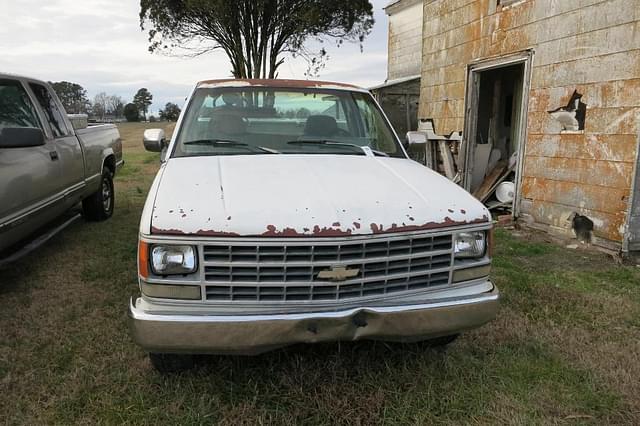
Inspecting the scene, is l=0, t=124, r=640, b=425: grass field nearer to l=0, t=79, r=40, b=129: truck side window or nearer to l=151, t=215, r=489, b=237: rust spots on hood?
l=151, t=215, r=489, b=237: rust spots on hood

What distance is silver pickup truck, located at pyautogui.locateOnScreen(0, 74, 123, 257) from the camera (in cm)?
358

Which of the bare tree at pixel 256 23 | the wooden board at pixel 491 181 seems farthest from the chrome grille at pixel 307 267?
the bare tree at pixel 256 23

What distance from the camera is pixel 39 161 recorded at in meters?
4.16

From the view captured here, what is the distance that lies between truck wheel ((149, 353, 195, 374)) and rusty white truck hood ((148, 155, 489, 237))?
2.75ft

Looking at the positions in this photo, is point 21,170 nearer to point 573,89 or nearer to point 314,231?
point 314,231

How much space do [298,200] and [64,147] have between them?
3666 mm

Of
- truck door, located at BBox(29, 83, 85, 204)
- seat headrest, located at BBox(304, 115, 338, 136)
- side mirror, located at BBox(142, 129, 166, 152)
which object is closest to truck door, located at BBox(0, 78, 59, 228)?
truck door, located at BBox(29, 83, 85, 204)

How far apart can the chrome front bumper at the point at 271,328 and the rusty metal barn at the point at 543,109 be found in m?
2.19

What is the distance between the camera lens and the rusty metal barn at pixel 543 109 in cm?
505

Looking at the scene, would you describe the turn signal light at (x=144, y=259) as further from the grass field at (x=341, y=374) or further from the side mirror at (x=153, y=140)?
the side mirror at (x=153, y=140)

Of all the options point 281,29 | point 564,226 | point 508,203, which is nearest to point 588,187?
point 564,226

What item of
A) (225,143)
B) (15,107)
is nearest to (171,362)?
(225,143)

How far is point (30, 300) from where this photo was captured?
383 cm

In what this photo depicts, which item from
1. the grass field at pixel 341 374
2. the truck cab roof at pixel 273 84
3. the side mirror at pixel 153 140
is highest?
the truck cab roof at pixel 273 84
